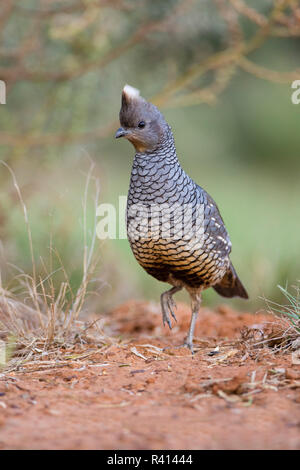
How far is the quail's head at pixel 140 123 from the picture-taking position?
3752 mm

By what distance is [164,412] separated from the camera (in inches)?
95.7

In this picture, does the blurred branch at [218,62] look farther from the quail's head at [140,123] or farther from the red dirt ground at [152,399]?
the red dirt ground at [152,399]

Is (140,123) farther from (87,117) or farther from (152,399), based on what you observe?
(87,117)

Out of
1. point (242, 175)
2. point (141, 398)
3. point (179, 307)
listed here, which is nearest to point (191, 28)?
point (179, 307)

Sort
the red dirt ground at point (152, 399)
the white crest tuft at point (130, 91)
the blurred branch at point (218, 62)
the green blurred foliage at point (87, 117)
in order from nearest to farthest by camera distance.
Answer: the red dirt ground at point (152, 399), the white crest tuft at point (130, 91), the blurred branch at point (218, 62), the green blurred foliage at point (87, 117)

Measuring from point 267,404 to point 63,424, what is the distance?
82 centimetres

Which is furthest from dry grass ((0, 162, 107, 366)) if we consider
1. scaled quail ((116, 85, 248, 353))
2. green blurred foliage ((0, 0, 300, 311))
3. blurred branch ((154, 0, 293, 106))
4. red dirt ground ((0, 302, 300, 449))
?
blurred branch ((154, 0, 293, 106))

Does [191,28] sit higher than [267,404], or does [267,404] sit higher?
[191,28]

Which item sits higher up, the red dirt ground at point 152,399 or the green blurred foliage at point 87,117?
the green blurred foliage at point 87,117

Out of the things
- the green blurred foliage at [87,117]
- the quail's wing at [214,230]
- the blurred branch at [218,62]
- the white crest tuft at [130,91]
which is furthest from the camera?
the green blurred foliage at [87,117]

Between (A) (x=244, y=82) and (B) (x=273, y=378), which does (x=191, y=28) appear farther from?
(A) (x=244, y=82)

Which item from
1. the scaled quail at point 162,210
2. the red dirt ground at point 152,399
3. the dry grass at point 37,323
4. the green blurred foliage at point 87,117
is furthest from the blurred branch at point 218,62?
the red dirt ground at point 152,399

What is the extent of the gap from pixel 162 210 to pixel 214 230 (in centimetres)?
51

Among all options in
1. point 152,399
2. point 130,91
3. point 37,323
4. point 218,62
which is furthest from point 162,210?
point 218,62
